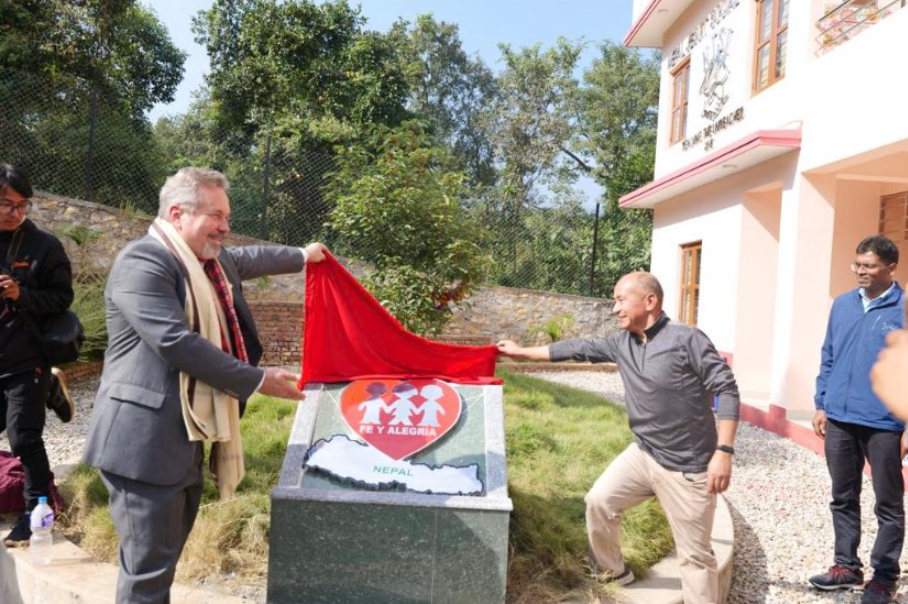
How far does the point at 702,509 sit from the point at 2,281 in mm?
3607

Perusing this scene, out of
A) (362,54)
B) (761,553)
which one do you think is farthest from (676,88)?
(761,553)

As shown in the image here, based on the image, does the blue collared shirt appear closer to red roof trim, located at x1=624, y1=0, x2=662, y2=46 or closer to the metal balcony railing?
the metal balcony railing

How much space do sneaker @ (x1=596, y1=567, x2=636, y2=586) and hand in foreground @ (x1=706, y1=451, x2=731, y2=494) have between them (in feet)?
2.63

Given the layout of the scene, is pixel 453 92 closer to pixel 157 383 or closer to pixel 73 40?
pixel 73 40

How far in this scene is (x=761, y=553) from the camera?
4852mm

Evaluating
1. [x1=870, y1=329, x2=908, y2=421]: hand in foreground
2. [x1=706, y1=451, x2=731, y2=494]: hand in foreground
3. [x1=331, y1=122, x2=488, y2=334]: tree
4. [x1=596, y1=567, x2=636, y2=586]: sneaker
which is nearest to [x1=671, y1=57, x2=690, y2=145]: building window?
[x1=331, y1=122, x2=488, y2=334]: tree

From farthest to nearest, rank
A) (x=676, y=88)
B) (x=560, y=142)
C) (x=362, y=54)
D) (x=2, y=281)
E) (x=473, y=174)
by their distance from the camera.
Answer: (x=473, y=174)
(x=560, y=142)
(x=362, y=54)
(x=676, y=88)
(x=2, y=281)

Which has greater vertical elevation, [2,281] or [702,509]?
[2,281]

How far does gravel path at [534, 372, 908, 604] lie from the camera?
428 centimetres

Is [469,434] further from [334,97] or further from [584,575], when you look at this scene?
[334,97]

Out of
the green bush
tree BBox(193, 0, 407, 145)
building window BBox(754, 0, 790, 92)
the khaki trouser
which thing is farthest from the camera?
tree BBox(193, 0, 407, 145)

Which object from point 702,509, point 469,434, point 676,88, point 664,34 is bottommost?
point 702,509

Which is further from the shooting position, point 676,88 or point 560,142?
point 560,142

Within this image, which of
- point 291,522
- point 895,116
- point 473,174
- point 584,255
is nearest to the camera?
point 291,522
